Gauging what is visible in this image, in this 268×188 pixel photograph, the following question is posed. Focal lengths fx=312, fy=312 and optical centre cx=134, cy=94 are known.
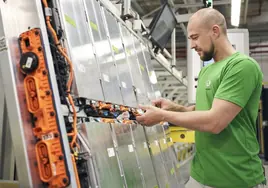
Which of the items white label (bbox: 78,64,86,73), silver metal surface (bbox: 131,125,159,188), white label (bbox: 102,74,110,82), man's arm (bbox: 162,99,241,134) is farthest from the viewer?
silver metal surface (bbox: 131,125,159,188)

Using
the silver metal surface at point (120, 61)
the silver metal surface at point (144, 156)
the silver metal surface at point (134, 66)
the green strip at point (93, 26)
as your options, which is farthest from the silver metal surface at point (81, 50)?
the silver metal surface at point (134, 66)

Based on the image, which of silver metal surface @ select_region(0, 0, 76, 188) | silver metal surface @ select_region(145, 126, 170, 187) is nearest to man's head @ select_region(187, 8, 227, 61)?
silver metal surface @ select_region(0, 0, 76, 188)

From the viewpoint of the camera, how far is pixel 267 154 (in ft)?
21.8

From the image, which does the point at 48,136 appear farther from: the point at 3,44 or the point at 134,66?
the point at 134,66

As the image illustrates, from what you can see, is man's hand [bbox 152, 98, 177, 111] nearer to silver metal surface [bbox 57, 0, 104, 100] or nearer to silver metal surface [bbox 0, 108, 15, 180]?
silver metal surface [bbox 57, 0, 104, 100]

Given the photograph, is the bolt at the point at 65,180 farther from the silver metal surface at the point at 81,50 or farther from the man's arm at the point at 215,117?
the man's arm at the point at 215,117

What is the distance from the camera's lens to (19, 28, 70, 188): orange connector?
1665 millimetres

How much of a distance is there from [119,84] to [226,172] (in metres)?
1.44

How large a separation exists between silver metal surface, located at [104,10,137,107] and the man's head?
1.15 m

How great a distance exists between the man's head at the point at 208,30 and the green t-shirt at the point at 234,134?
0.45ft

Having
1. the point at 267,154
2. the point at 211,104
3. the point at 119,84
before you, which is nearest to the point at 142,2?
the point at 267,154

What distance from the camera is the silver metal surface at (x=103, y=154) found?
2.06 metres

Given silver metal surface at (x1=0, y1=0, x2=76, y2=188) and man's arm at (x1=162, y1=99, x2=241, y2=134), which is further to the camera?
man's arm at (x1=162, y1=99, x2=241, y2=134)

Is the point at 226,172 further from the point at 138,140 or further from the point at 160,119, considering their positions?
the point at 138,140
